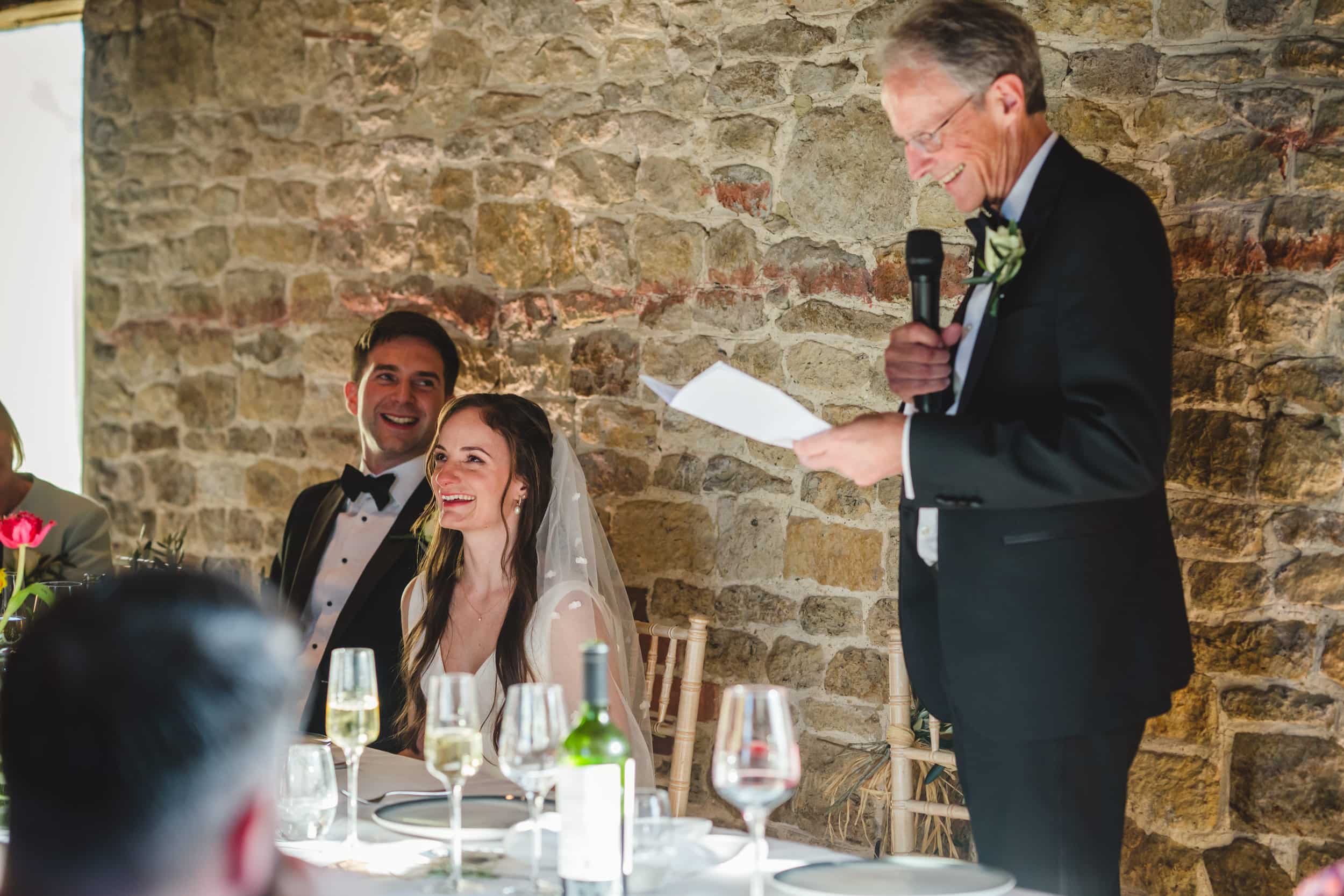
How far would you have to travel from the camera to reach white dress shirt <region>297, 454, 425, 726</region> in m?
3.74

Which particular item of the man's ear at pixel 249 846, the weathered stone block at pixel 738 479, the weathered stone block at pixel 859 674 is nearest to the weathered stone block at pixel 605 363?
the weathered stone block at pixel 738 479

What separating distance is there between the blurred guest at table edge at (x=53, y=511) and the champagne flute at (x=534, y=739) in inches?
98.0

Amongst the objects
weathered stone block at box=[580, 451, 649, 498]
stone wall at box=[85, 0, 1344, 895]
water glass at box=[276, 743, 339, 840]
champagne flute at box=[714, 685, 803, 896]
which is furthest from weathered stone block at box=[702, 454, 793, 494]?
champagne flute at box=[714, 685, 803, 896]

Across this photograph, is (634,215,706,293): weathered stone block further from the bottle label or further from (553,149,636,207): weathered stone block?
the bottle label

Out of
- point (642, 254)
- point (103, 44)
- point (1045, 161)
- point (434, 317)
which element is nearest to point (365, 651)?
point (1045, 161)

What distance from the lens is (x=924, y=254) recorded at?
6.79 ft

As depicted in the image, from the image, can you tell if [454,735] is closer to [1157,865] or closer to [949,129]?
[949,129]

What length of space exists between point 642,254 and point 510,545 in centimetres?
94

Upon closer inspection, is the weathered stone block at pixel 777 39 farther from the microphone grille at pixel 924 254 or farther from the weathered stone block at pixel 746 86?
the microphone grille at pixel 924 254

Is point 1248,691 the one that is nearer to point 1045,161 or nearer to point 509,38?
point 1045,161

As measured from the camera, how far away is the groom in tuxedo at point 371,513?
11.7 ft

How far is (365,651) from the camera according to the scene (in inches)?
73.9

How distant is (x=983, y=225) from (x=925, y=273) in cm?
12

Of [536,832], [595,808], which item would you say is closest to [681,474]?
[536,832]
